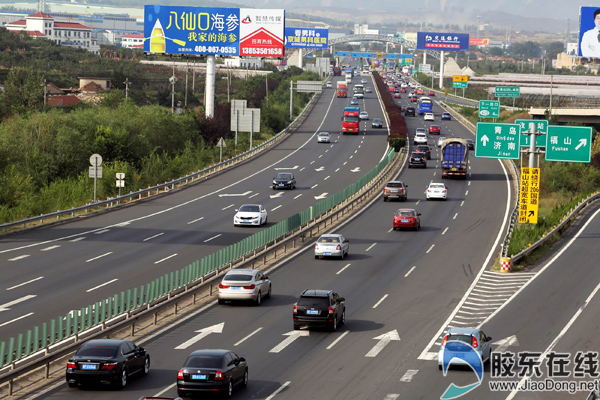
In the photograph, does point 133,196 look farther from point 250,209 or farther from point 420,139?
point 420,139

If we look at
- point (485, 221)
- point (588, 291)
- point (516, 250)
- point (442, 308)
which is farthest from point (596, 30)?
point (442, 308)

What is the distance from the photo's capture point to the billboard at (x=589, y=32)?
84688mm

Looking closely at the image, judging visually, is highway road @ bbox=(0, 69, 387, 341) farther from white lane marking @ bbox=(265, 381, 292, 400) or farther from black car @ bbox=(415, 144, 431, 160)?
white lane marking @ bbox=(265, 381, 292, 400)

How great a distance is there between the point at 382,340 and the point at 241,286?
727 centimetres

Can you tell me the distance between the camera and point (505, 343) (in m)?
30.7

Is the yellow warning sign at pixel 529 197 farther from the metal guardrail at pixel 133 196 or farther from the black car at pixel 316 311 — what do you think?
the metal guardrail at pixel 133 196

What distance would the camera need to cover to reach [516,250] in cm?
4750

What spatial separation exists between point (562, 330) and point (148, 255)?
21.2m

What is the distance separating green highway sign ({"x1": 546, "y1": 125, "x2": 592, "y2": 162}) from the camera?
57781mm

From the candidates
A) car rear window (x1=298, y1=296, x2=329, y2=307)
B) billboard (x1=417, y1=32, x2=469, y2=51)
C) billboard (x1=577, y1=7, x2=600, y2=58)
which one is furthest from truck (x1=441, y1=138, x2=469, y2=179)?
billboard (x1=417, y1=32, x2=469, y2=51)

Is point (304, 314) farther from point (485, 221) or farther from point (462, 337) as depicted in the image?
point (485, 221)

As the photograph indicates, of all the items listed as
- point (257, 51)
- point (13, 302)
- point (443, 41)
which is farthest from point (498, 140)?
point (443, 41)

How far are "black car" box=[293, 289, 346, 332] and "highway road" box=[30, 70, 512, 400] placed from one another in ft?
1.45

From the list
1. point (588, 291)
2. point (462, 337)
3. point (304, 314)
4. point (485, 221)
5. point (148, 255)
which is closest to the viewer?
point (462, 337)
